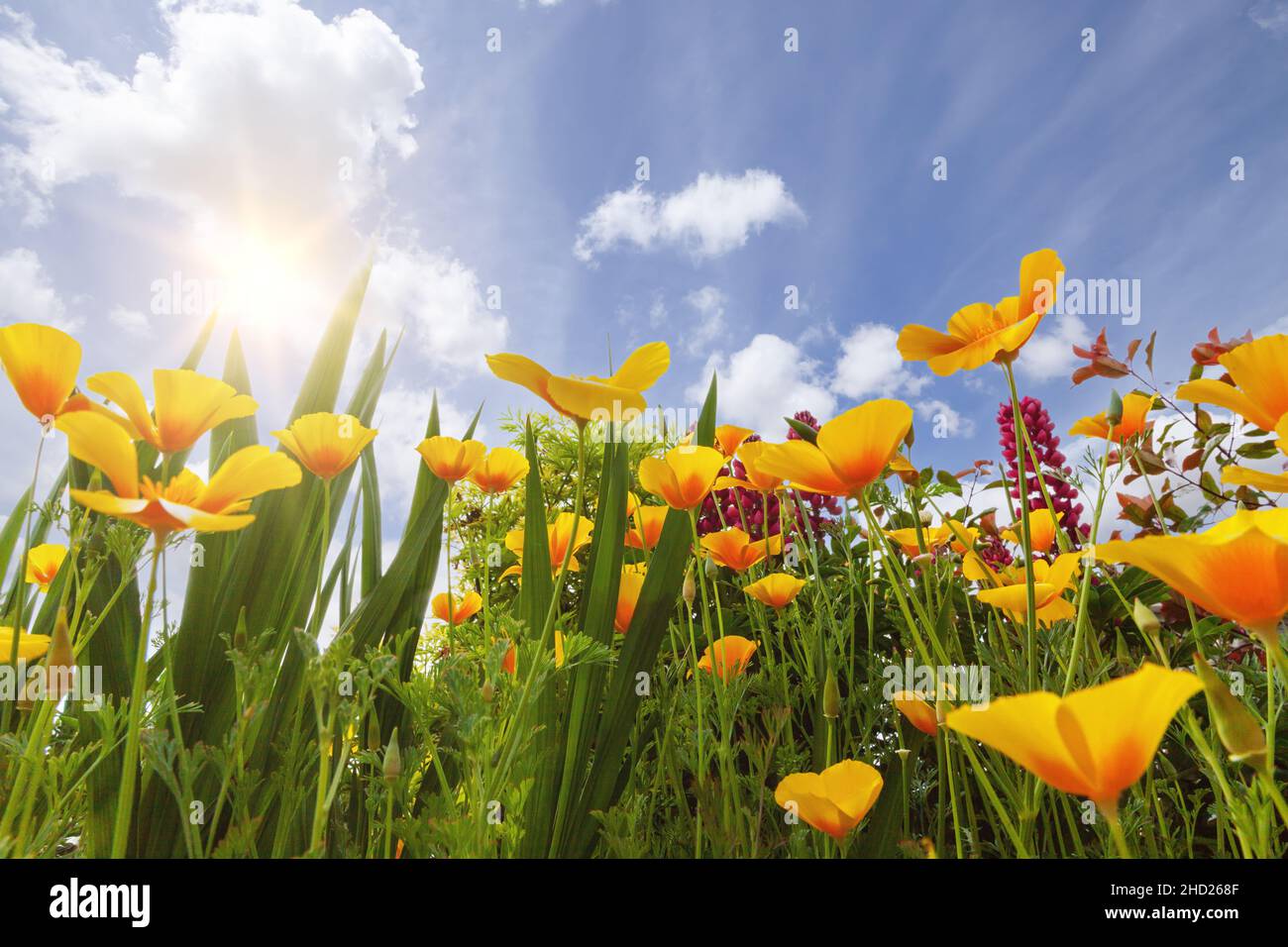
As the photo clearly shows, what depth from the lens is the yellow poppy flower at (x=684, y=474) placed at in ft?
3.08

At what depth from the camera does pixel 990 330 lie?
77cm

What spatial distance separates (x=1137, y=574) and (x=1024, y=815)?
0.95m

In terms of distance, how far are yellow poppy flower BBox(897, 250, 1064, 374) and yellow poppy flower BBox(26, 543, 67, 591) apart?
1197 mm

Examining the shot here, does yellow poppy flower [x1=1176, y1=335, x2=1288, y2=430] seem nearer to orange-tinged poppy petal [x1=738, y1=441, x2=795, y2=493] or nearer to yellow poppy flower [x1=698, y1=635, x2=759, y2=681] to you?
orange-tinged poppy petal [x1=738, y1=441, x2=795, y2=493]

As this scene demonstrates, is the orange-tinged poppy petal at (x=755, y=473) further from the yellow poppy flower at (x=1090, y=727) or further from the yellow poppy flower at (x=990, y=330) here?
the yellow poppy flower at (x=1090, y=727)

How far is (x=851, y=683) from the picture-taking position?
119 centimetres

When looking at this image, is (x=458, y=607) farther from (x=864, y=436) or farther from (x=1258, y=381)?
(x=1258, y=381)

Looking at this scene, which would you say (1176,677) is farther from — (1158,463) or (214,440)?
(214,440)

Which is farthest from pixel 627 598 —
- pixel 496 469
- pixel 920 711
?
pixel 920 711

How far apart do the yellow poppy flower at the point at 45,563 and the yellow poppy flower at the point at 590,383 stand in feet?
2.72

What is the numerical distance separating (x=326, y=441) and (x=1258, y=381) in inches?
34.3

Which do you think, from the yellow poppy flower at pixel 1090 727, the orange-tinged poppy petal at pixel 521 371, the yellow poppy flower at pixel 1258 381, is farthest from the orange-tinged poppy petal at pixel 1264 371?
the orange-tinged poppy petal at pixel 521 371

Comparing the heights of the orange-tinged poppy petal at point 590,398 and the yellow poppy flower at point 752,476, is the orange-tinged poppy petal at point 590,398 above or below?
below
